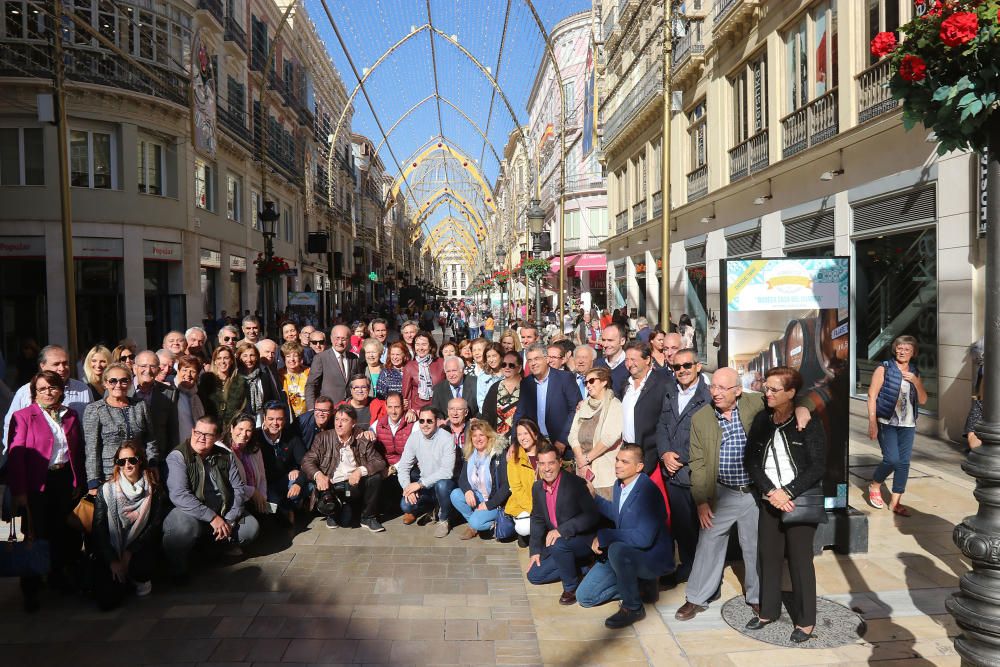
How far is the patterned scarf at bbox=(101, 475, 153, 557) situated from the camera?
518 centimetres

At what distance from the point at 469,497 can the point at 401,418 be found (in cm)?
133

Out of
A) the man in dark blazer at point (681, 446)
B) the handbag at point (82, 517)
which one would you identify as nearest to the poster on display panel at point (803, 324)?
the man in dark blazer at point (681, 446)

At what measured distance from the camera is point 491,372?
7980mm

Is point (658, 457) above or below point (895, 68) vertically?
below

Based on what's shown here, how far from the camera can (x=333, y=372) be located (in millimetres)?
8352

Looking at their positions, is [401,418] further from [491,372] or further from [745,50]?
[745,50]

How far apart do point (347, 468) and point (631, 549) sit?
3216 millimetres

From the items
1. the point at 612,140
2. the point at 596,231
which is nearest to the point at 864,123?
the point at 612,140

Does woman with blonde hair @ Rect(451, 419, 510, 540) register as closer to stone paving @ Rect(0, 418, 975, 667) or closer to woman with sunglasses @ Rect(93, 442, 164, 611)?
stone paving @ Rect(0, 418, 975, 667)

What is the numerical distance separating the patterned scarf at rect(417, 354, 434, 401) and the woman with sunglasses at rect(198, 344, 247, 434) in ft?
6.87

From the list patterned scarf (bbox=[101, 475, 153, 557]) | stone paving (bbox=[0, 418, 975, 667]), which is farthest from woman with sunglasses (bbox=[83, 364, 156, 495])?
stone paving (bbox=[0, 418, 975, 667])

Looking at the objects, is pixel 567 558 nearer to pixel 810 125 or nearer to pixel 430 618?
pixel 430 618

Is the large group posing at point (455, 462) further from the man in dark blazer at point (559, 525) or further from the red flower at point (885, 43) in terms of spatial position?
the red flower at point (885, 43)

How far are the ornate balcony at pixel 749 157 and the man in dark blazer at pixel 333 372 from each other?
1125 centimetres
